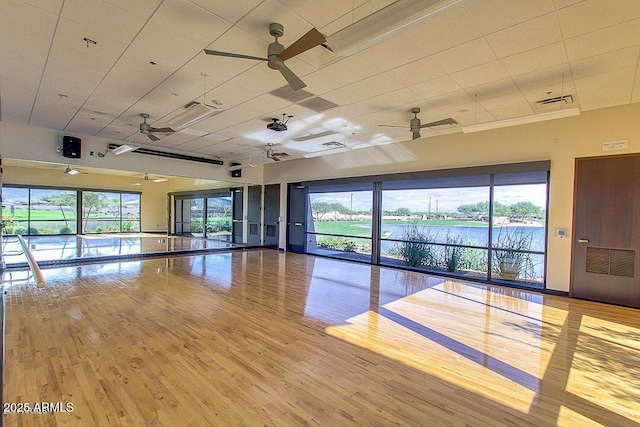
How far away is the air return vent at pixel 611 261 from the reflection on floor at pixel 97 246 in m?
10.2

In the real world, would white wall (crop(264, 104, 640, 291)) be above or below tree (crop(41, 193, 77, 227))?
above

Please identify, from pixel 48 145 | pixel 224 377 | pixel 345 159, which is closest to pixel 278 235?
pixel 345 159

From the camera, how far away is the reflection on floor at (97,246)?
7598 millimetres

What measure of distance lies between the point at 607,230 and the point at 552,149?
170 cm

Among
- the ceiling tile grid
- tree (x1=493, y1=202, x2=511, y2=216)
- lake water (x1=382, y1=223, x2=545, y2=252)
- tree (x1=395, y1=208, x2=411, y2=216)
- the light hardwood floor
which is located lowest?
the light hardwood floor

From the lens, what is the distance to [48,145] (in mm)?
7117

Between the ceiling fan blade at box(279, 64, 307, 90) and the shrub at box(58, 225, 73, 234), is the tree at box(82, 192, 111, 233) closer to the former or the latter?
the shrub at box(58, 225, 73, 234)

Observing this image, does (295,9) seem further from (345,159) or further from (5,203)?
(5,203)

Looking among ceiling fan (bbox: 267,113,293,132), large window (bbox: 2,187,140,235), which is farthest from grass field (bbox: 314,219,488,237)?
large window (bbox: 2,187,140,235)

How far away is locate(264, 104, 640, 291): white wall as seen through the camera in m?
5.25

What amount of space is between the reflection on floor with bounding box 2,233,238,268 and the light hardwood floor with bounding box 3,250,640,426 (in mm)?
2601

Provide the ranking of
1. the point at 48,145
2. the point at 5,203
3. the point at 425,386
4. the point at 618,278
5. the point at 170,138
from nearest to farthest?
1. the point at 425,386
2. the point at 618,278
3. the point at 48,145
4. the point at 170,138
5. the point at 5,203

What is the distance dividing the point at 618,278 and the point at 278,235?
9.12 m

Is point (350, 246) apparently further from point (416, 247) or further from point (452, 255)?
point (452, 255)
